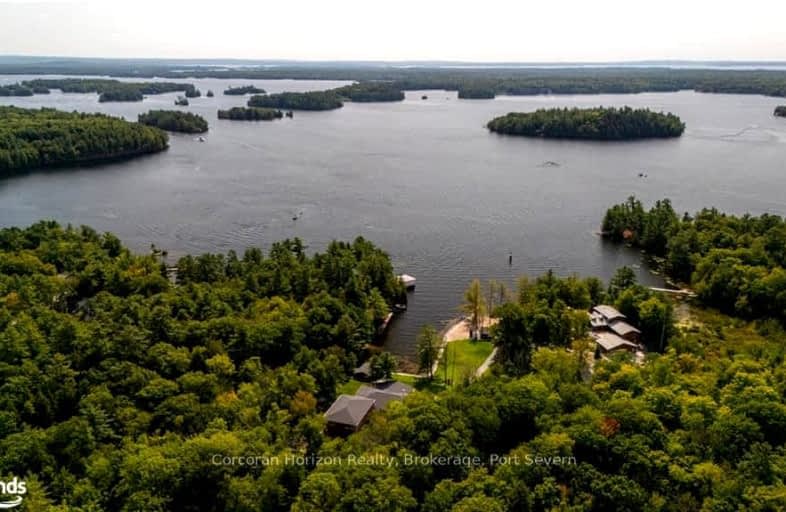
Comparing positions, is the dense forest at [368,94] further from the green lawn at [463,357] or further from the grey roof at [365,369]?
the grey roof at [365,369]

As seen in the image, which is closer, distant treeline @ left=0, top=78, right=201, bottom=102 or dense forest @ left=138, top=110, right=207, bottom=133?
dense forest @ left=138, top=110, right=207, bottom=133

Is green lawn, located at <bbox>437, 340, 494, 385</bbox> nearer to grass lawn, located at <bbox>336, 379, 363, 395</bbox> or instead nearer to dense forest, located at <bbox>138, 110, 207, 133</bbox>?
grass lawn, located at <bbox>336, 379, 363, 395</bbox>

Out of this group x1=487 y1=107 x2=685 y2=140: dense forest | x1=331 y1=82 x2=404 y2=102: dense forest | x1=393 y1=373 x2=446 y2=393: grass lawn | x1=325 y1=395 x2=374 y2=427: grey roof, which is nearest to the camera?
x1=325 y1=395 x2=374 y2=427: grey roof

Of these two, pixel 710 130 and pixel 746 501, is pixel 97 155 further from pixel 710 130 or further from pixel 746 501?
pixel 710 130

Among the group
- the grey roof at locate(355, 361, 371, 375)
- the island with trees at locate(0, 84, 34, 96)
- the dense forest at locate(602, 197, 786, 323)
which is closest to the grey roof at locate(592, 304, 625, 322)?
the dense forest at locate(602, 197, 786, 323)

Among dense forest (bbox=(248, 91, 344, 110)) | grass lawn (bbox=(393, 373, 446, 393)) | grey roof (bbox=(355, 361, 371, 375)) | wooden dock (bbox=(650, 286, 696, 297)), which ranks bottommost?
grass lawn (bbox=(393, 373, 446, 393))

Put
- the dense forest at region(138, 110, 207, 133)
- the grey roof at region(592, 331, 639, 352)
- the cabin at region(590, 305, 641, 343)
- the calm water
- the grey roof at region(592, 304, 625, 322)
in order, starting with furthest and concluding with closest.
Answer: the dense forest at region(138, 110, 207, 133), the calm water, the grey roof at region(592, 304, 625, 322), the cabin at region(590, 305, 641, 343), the grey roof at region(592, 331, 639, 352)

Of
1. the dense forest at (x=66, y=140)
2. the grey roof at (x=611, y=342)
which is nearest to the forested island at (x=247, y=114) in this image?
the dense forest at (x=66, y=140)
